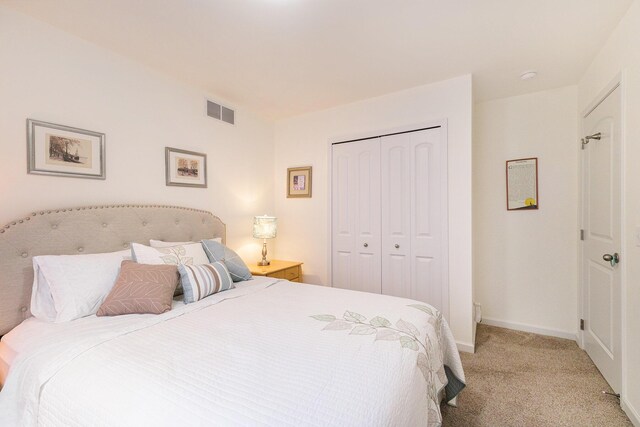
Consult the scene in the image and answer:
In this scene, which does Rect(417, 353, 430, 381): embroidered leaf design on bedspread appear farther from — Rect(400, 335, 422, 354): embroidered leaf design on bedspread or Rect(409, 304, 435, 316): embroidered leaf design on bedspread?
Rect(409, 304, 435, 316): embroidered leaf design on bedspread

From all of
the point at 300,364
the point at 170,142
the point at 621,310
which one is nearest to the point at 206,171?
the point at 170,142

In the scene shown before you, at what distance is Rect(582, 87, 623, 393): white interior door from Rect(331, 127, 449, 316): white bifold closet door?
1090 millimetres

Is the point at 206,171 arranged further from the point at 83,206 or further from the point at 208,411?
the point at 208,411

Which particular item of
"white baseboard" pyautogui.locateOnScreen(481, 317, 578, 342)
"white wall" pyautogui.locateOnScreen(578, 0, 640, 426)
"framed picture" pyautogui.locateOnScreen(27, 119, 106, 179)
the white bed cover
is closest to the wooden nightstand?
the white bed cover

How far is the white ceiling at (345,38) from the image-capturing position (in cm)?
170

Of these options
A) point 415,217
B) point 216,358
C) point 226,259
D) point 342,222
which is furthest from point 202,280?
point 415,217

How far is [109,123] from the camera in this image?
6.98 feet

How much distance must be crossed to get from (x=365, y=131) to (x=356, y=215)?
3.04 ft

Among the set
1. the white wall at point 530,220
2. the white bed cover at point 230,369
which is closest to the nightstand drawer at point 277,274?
the white bed cover at point 230,369

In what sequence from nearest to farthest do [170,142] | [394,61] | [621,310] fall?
[621,310] < [394,61] < [170,142]

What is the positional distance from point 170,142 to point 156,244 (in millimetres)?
963

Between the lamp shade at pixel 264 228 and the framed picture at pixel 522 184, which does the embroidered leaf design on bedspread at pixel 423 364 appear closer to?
the lamp shade at pixel 264 228

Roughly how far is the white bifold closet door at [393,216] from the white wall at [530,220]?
86cm

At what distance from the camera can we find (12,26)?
5.58 feet
